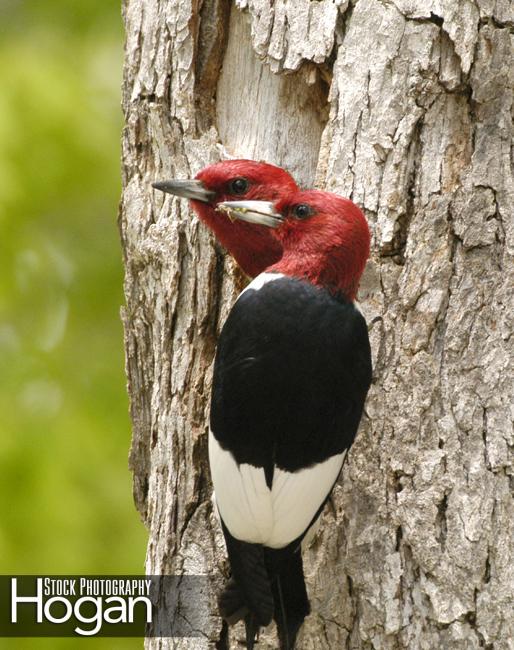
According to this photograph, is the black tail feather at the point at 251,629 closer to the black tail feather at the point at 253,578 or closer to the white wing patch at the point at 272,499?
the black tail feather at the point at 253,578

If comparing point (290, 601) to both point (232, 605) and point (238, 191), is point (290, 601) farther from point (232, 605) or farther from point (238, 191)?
point (238, 191)

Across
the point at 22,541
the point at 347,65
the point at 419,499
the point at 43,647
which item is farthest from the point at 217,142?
the point at 43,647

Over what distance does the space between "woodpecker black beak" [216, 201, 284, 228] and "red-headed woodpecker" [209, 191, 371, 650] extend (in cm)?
17

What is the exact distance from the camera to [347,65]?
319cm

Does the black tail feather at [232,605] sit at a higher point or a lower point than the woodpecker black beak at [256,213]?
lower

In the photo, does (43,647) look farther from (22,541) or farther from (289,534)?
(289,534)

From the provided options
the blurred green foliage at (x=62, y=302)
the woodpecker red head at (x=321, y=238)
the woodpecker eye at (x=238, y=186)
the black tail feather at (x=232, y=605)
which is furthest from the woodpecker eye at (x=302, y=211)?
the blurred green foliage at (x=62, y=302)

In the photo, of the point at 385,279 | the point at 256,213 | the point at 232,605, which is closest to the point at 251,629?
the point at 232,605

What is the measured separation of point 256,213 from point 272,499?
2.71 feet

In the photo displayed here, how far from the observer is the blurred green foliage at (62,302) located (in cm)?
433

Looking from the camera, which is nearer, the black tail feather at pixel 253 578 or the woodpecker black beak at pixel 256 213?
the black tail feather at pixel 253 578

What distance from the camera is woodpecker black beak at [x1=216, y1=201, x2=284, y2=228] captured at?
307 centimetres

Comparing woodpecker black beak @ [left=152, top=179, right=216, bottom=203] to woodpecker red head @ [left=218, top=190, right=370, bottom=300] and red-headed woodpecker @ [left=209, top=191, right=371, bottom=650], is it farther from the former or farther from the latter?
red-headed woodpecker @ [left=209, top=191, right=371, bottom=650]

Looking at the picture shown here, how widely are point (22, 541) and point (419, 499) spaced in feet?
6.25
